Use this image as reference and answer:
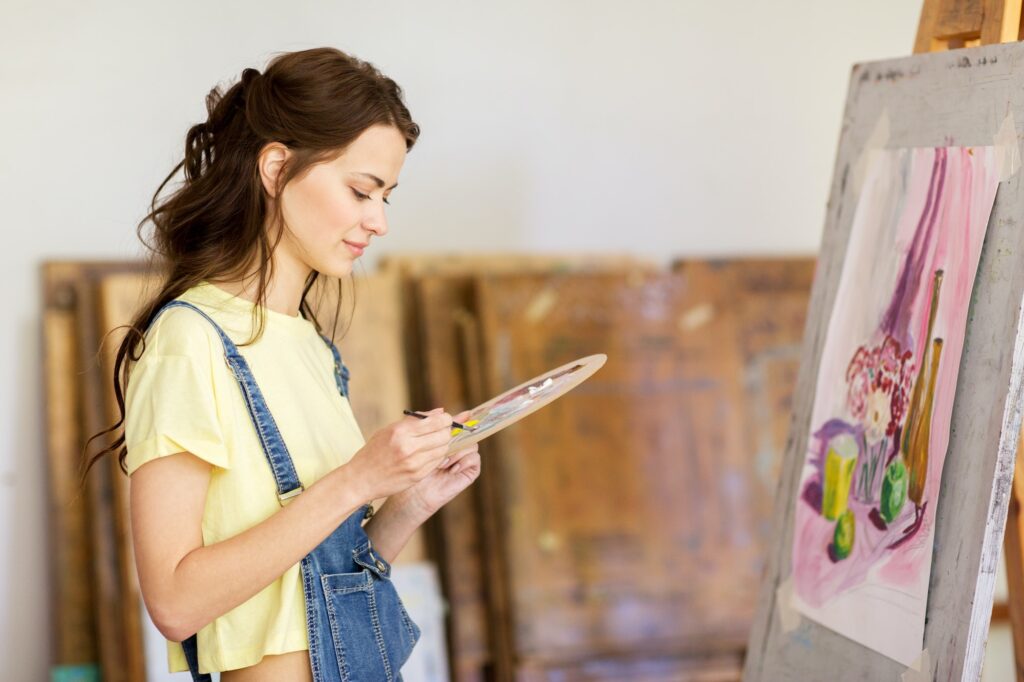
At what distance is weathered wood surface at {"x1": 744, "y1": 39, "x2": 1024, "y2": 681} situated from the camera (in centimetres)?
172

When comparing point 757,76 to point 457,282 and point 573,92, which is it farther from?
point 457,282

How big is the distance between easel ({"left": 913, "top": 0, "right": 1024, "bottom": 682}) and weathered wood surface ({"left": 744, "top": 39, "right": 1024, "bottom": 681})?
8cm

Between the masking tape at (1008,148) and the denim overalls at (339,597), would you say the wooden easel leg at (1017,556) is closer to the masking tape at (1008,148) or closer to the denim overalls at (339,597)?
the masking tape at (1008,148)

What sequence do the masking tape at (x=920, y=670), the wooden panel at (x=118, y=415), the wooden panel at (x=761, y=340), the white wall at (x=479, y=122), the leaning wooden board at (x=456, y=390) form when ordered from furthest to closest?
1. the wooden panel at (x=761, y=340)
2. the leaning wooden board at (x=456, y=390)
3. the white wall at (x=479, y=122)
4. the wooden panel at (x=118, y=415)
5. the masking tape at (x=920, y=670)

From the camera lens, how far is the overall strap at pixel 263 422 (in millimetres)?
1553

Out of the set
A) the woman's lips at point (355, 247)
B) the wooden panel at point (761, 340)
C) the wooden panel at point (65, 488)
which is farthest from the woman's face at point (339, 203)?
the wooden panel at point (761, 340)

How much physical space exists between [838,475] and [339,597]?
Result: 3.22 feet

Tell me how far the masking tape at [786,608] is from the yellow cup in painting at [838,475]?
0.53 feet

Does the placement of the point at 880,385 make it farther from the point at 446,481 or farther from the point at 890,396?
the point at 446,481

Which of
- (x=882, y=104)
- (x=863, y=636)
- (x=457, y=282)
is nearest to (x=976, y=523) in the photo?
(x=863, y=636)

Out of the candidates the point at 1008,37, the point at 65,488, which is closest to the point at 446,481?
the point at 1008,37

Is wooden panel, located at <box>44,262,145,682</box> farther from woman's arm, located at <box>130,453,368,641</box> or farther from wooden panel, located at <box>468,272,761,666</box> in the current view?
woman's arm, located at <box>130,453,368,641</box>

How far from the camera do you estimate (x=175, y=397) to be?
1485 millimetres

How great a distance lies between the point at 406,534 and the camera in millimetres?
1878
